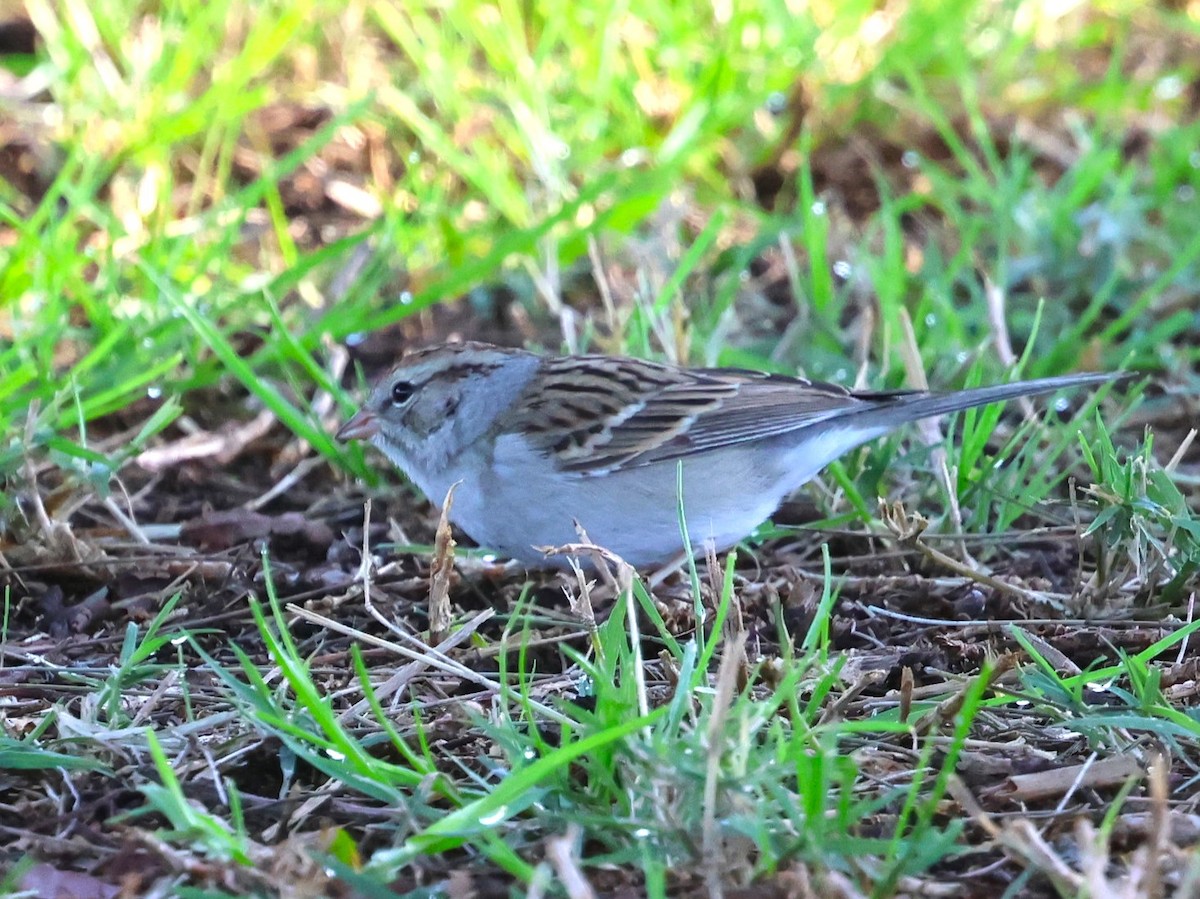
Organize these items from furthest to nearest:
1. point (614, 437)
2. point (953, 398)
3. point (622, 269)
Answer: point (622, 269), point (614, 437), point (953, 398)

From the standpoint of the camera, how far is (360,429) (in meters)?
3.88

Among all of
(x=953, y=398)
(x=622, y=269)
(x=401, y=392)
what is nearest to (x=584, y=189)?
(x=622, y=269)

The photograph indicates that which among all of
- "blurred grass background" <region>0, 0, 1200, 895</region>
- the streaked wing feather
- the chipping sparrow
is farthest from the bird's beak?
the streaked wing feather

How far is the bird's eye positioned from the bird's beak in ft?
0.23

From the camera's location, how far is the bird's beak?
3877 millimetres

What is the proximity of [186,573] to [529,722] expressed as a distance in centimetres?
125

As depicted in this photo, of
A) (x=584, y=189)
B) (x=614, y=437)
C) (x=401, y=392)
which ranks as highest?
(x=584, y=189)

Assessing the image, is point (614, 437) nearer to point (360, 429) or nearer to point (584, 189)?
point (360, 429)

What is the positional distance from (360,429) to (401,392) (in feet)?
0.46

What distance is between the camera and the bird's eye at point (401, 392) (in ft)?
12.8

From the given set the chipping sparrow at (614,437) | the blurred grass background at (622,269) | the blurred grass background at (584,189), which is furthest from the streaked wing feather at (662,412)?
the blurred grass background at (584,189)

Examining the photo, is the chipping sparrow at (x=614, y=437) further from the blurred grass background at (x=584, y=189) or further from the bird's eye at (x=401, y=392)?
the blurred grass background at (x=584, y=189)

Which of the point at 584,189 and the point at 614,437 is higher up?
the point at 584,189

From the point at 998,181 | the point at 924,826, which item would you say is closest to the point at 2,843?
the point at 924,826
